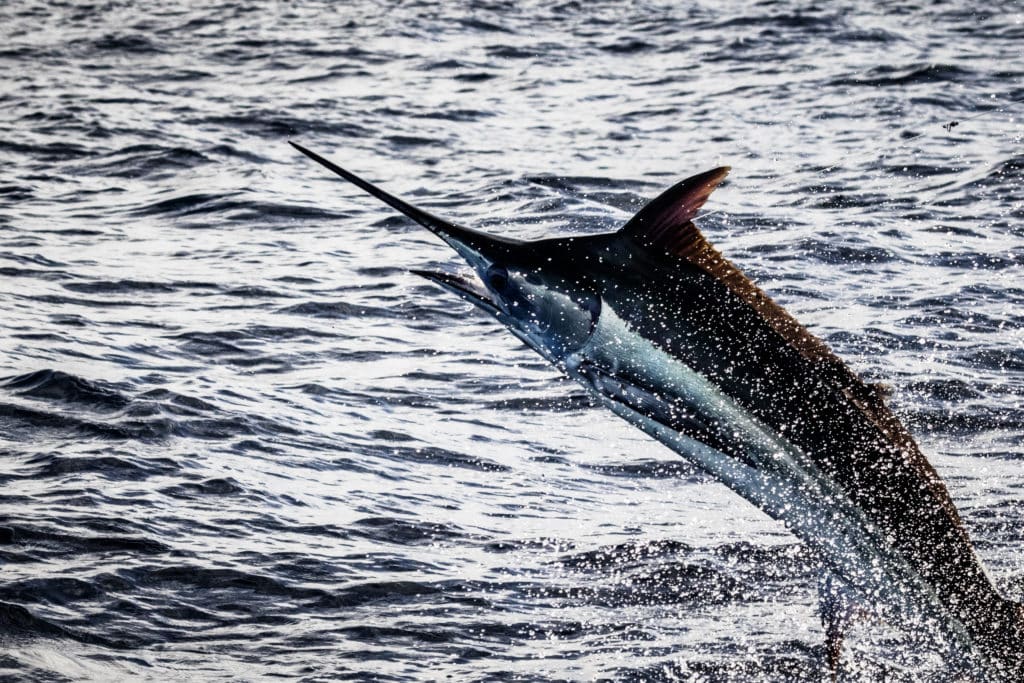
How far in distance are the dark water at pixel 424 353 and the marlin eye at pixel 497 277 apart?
1830 mm

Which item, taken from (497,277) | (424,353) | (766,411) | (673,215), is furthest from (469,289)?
(424,353)

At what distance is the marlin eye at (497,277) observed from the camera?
17.1 ft

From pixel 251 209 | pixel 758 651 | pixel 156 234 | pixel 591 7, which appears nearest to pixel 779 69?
pixel 591 7

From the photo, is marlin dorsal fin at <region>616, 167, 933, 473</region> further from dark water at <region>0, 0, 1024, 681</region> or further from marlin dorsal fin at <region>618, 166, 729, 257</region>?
dark water at <region>0, 0, 1024, 681</region>

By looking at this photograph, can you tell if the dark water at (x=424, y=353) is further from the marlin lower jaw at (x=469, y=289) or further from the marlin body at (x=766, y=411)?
the marlin lower jaw at (x=469, y=289)

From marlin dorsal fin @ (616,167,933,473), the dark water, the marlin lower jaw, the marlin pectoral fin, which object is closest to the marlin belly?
the marlin pectoral fin

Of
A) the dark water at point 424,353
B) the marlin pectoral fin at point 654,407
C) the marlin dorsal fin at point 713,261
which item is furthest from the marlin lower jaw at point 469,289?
the dark water at point 424,353

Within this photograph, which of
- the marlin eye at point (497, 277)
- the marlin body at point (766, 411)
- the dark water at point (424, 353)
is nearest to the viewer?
the marlin body at point (766, 411)

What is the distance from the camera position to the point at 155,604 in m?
6.59

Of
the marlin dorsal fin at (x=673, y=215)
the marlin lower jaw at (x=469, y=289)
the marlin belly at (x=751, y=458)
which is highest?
the marlin dorsal fin at (x=673, y=215)

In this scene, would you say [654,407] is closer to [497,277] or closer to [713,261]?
[713,261]

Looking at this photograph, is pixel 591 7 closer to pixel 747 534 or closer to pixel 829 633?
pixel 747 534

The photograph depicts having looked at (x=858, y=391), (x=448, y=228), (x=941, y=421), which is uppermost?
(x=448, y=228)

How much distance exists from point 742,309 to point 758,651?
6.55 ft
